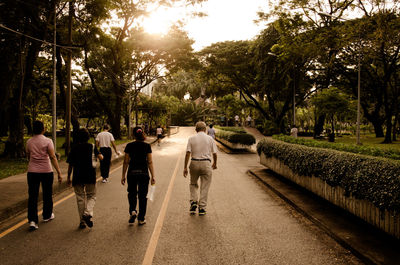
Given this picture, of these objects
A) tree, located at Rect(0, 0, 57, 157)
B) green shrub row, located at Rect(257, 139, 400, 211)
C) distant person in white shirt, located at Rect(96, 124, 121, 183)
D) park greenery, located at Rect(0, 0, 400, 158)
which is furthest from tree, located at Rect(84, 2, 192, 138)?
green shrub row, located at Rect(257, 139, 400, 211)

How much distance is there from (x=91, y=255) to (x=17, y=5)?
16.9m

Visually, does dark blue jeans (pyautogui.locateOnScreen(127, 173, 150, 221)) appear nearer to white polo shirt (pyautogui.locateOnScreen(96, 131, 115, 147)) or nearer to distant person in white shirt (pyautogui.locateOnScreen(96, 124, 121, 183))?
distant person in white shirt (pyautogui.locateOnScreen(96, 124, 121, 183))

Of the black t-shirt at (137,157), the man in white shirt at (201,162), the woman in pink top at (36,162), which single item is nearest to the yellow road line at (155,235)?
the man in white shirt at (201,162)

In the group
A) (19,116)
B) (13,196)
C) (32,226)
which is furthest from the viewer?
(19,116)

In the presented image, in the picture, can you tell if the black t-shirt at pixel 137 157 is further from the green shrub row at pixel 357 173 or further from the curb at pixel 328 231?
the green shrub row at pixel 357 173

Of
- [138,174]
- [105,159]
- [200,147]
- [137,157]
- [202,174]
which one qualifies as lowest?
[105,159]

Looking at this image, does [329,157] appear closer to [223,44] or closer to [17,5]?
[17,5]

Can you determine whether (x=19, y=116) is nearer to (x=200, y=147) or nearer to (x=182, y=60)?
(x=200, y=147)

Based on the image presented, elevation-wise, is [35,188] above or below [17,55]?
below

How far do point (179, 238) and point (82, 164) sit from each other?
2.22 meters

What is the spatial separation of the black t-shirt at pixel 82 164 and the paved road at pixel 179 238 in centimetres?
87

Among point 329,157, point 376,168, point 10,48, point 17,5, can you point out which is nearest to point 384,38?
point 329,157

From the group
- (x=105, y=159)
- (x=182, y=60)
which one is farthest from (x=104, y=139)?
(x=182, y=60)

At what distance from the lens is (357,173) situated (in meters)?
5.65
